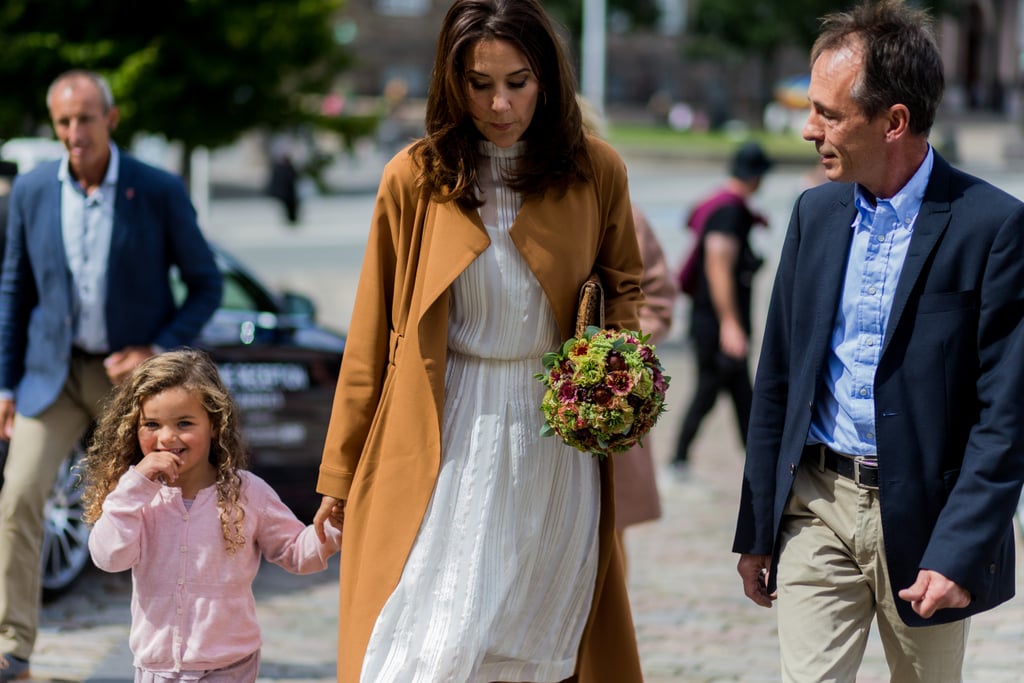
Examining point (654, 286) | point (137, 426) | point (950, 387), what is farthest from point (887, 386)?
point (654, 286)

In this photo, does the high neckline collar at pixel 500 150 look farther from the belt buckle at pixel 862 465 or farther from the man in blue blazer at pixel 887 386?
the belt buckle at pixel 862 465

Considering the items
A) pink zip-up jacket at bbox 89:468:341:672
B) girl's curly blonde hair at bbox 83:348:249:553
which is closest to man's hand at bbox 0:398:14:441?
girl's curly blonde hair at bbox 83:348:249:553

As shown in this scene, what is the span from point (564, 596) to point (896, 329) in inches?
42.1

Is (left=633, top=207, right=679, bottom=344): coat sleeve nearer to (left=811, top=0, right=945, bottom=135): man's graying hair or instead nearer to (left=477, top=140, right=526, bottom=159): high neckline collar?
(left=477, top=140, right=526, bottom=159): high neckline collar

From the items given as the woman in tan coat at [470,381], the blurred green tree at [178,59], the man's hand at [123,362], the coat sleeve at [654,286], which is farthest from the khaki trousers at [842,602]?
the blurred green tree at [178,59]

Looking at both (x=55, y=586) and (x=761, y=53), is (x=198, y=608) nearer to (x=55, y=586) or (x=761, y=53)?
(x=55, y=586)

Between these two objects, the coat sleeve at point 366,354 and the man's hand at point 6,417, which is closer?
the coat sleeve at point 366,354

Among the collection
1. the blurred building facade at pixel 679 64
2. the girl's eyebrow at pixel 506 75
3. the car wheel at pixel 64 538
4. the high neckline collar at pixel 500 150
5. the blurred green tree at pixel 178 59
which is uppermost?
the blurred building facade at pixel 679 64

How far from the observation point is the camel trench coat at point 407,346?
3691 mm

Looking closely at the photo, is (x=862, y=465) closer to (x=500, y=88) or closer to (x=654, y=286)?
(x=500, y=88)

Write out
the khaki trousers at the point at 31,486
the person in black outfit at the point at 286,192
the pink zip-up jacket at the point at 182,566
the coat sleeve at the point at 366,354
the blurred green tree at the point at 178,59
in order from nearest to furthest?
1. the coat sleeve at the point at 366,354
2. the pink zip-up jacket at the point at 182,566
3. the khaki trousers at the point at 31,486
4. the blurred green tree at the point at 178,59
5. the person in black outfit at the point at 286,192

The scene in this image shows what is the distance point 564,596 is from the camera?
383 centimetres

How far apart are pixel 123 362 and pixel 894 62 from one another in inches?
121

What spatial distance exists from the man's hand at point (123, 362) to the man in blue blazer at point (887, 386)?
8.37 ft
